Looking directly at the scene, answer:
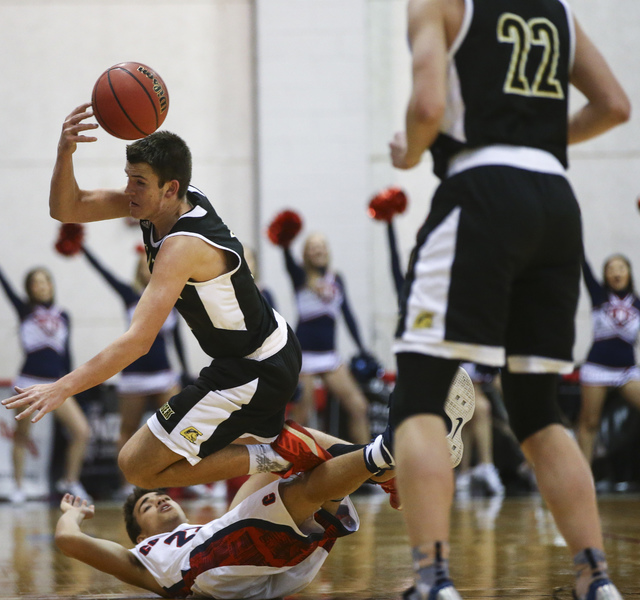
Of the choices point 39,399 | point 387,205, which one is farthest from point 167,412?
point 387,205

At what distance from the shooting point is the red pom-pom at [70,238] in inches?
287

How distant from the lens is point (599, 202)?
10156 millimetres

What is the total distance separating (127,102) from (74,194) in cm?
43

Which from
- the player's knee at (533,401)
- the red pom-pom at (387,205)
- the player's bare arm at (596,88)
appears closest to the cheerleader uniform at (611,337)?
the red pom-pom at (387,205)

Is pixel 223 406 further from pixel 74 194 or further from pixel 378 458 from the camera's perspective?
pixel 74 194

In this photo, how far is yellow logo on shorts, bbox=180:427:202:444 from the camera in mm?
3296

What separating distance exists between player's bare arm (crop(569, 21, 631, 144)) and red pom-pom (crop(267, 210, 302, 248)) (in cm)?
537

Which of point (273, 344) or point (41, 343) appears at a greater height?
point (273, 344)

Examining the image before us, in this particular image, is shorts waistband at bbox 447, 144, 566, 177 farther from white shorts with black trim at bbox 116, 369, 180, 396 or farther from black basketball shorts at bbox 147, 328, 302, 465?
white shorts with black trim at bbox 116, 369, 180, 396

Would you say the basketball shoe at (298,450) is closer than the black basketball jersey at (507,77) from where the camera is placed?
No

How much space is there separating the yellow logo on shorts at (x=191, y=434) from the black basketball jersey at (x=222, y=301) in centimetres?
30

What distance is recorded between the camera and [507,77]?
7.61 ft

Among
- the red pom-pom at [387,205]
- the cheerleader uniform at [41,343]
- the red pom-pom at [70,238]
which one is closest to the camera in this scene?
the red pom-pom at [387,205]

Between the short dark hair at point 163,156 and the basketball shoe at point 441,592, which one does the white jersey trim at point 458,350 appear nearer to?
the basketball shoe at point 441,592
